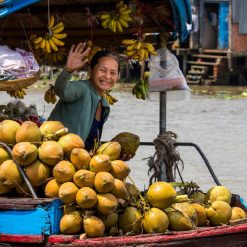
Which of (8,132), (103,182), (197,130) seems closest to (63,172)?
(103,182)

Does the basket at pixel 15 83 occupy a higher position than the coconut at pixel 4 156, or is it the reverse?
the basket at pixel 15 83

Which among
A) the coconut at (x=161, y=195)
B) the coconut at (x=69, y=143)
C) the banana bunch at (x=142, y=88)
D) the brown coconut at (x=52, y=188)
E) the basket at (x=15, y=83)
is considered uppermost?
the basket at (x=15, y=83)

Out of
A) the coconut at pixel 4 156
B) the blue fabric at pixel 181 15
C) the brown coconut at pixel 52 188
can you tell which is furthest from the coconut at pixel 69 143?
the blue fabric at pixel 181 15

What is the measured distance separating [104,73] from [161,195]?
3.64 feet

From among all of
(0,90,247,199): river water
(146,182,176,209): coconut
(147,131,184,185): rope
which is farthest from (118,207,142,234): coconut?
(0,90,247,199): river water

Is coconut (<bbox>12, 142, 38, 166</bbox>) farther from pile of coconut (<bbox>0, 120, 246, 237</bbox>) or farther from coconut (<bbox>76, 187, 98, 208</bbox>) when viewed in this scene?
coconut (<bbox>76, 187, 98, 208</bbox>)

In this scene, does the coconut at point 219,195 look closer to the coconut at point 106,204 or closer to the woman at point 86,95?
the woman at point 86,95

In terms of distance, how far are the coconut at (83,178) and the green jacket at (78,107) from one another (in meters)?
0.89

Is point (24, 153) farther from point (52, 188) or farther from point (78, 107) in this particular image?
point (78, 107)

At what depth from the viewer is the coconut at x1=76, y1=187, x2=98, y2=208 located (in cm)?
436

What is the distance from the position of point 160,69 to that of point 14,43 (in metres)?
1.19

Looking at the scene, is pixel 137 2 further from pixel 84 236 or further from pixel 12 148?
pixel 84 236

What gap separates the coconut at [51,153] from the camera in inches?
178

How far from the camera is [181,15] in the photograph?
5535 millimetres
